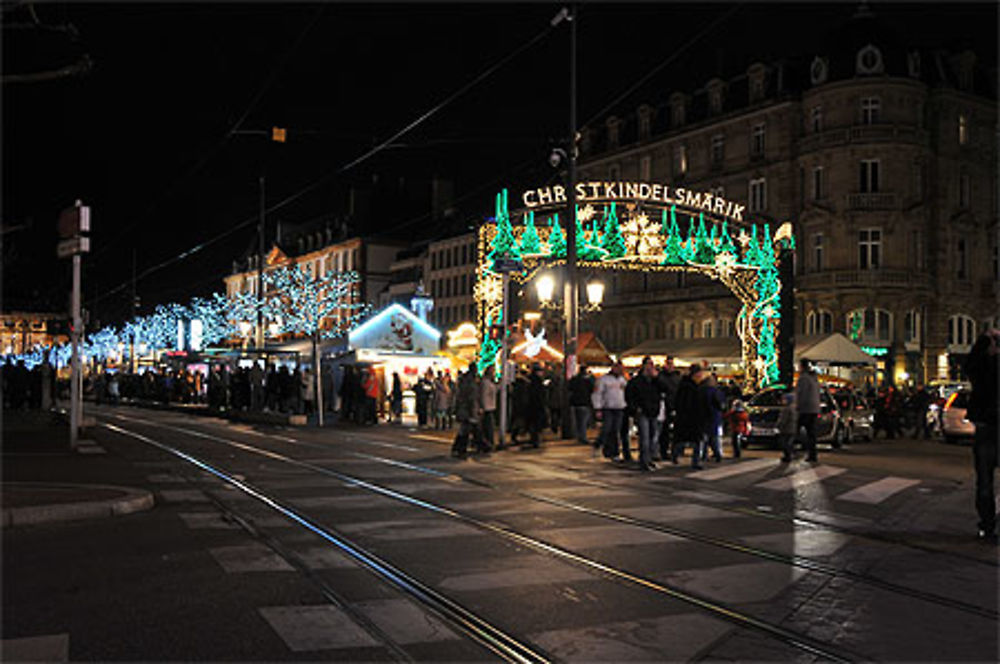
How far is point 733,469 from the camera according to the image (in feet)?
58.8

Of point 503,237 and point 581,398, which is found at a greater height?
point 503,237

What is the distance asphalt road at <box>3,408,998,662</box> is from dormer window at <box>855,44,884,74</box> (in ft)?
128

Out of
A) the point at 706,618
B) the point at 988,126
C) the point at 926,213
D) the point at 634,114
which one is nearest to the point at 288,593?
the point at 706,618

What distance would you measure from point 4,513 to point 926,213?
47614 mm

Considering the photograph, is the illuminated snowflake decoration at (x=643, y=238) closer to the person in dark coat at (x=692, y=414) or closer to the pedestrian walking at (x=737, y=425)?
the pedestrian walking at (x=737, y=425)

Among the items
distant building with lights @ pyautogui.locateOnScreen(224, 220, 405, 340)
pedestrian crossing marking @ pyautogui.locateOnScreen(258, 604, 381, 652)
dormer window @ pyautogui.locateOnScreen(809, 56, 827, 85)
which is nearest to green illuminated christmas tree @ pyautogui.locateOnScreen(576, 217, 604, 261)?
pedestrian crossing marking @ pyautogui.locateOnScreen(258, 604, 381, 652)

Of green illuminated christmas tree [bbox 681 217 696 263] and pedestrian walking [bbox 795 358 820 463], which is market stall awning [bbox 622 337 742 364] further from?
pedestrian walking [bbox 795 358 820 463]

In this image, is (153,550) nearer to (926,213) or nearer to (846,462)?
(846,462)

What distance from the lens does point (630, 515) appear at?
1177cm

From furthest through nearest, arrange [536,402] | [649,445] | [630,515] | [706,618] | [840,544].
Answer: [536,402], [649,445], [630,515], [840,544], [706,618]

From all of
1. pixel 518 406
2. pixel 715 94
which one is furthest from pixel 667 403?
pixel 715 94

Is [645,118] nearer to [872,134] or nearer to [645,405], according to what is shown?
[872,134]

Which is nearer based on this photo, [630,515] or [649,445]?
[630,515]

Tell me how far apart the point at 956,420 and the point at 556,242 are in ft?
37.5
